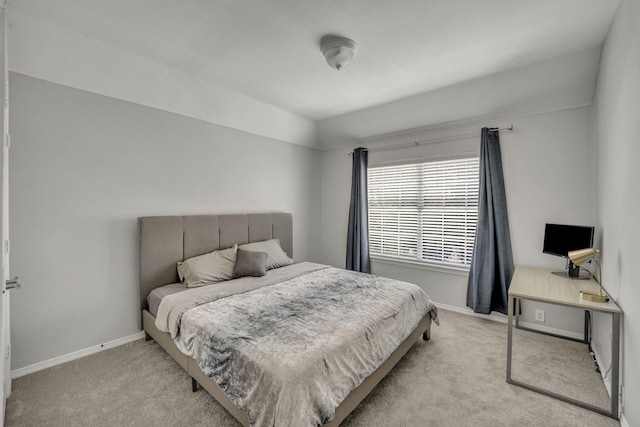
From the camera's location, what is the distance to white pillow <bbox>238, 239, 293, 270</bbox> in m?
3.43

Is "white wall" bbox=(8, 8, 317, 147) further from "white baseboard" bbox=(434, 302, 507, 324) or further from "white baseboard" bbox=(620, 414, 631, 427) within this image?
"white baseboard" bbox=(620, 414, 631, 427)

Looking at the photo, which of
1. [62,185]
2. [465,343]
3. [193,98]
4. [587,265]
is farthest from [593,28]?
[62,185]

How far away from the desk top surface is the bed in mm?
796

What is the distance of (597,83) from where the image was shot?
252cm

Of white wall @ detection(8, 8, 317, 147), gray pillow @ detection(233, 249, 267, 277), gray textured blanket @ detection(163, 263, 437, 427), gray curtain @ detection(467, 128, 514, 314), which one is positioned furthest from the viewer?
gray curtain @ detection(467, 128, 514, 314)

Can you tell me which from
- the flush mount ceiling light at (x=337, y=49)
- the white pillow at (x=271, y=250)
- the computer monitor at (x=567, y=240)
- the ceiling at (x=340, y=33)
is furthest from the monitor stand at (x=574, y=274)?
the white pillow at (x=271, y=250)

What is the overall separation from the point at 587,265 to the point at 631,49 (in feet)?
6.59

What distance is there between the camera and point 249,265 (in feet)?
10.0

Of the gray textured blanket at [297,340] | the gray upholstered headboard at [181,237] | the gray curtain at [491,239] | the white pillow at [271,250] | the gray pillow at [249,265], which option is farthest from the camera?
the white pillow at [271,250]

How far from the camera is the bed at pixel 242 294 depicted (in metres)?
1.55

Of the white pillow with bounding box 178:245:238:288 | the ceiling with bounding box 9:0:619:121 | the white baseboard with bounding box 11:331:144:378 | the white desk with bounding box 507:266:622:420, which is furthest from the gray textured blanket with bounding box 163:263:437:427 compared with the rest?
the ceiling with bounding box 9:0:619:121

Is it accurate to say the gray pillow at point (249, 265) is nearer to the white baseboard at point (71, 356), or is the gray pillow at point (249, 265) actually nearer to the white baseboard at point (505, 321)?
the white baseboard at point (71, 356)

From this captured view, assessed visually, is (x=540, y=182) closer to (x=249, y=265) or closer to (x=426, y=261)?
(x=426, y=261)

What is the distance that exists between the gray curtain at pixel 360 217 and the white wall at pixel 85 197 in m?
2.07
